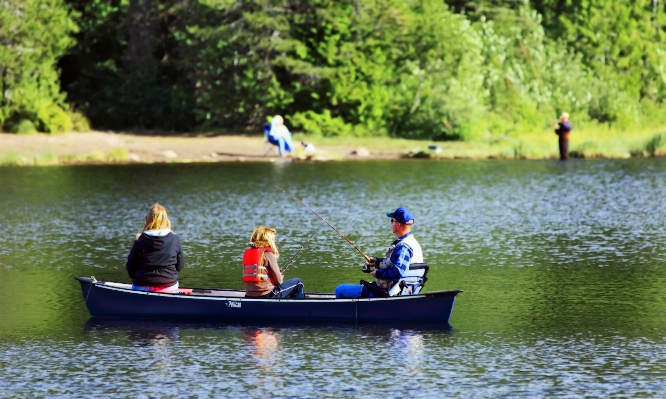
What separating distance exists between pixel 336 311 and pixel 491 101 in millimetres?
40163

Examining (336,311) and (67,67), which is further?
(67,67)

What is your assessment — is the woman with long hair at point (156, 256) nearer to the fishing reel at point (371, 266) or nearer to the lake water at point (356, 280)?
the lake water at point (356, 280)

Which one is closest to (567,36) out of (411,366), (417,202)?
(417,202)

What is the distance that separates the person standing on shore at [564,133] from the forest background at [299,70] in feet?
24.9

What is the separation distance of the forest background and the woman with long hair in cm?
3476

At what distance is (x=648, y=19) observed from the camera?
61.1 metres

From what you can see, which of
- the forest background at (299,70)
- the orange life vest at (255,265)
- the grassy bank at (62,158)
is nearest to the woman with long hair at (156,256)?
the orange life vest at (255,265)

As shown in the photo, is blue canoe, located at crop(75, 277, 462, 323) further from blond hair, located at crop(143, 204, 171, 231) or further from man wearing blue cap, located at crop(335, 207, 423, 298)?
blond hair, located at crop(143, 204, 171, 231)

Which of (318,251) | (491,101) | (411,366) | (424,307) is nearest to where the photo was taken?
(411,366)

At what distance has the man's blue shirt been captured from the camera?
13.9 metres

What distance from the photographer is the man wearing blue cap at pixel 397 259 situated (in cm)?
1389

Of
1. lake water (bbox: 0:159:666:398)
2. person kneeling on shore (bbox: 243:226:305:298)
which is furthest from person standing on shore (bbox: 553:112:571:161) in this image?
person kneeling on shore (bbox: 243:226:305:298)

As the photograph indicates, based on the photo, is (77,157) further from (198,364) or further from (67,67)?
(198,364)

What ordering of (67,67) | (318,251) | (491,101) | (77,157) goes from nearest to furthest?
(318,251) < (77,157) < (491,101) < (67,67)
